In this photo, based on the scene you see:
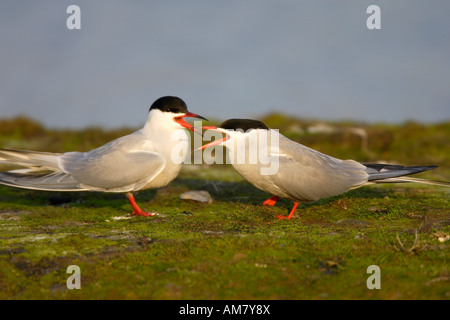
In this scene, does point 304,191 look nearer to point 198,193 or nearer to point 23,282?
point 198,193

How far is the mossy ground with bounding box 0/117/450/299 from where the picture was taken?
10.7 feet

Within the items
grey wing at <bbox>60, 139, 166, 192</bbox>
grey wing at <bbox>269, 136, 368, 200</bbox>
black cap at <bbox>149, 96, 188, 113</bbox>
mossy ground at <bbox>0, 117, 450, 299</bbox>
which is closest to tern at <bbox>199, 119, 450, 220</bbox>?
grey wing at <bbox>269, 136, 368, 200</bbox>

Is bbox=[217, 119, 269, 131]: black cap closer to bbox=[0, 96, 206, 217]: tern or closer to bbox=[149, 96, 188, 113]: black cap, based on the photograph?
bbox=[0, 96, 206, 217]: tern

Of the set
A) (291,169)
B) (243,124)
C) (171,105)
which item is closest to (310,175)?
(291,169)

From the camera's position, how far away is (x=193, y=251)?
3.86 meters

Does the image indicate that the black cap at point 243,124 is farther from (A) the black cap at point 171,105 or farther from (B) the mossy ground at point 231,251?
(B) the mossy ground at point 231,251

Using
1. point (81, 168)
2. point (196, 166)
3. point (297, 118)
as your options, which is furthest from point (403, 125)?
point (81, 168)

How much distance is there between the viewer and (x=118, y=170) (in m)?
5.61

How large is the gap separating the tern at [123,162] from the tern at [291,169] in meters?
0.55

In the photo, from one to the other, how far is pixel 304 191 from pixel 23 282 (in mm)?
3060

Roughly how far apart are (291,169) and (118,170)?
6.55ft

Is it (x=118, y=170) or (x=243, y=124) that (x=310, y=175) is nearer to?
(x=243, y=124)

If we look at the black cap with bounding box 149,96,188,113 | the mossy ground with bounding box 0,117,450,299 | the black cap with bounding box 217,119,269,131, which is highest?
the black cap with bounding box 149,96,188,113

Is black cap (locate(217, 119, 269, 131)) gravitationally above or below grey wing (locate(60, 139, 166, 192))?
above
